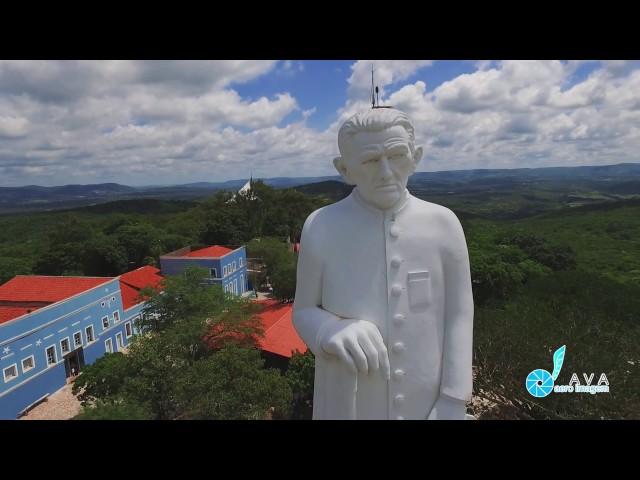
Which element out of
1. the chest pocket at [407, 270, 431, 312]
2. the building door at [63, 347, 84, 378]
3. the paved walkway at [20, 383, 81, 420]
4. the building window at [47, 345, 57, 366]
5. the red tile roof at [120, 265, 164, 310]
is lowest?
the paved walkway at [20, 383, 81, 420]

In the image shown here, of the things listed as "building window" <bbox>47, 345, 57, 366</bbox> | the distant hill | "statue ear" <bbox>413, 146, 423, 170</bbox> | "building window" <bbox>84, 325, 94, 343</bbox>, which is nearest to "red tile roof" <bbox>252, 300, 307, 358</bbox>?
"building window" <bbox>84, 325, 94, 343</bbox>

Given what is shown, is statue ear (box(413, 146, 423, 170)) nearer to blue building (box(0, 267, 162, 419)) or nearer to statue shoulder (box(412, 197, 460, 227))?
statue shoulder (box(412, 197, 460, 227))

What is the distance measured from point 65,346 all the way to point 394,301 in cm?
1960

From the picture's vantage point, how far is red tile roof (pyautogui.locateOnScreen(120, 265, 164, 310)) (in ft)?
78.1

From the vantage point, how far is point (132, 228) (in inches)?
1460

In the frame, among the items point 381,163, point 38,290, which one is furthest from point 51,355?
point 381,163

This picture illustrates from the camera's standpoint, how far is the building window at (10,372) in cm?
1515

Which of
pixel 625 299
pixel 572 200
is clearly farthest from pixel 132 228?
pixel 572 200

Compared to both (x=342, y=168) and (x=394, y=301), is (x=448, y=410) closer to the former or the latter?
(x=394, y=301)

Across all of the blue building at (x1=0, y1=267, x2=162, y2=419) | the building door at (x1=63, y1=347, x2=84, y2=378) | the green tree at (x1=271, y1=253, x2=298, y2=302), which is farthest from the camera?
the green tree at (x1=271, y1=253, x2=298, y2=302)

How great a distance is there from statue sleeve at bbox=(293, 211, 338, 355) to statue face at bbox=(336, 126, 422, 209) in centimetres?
54

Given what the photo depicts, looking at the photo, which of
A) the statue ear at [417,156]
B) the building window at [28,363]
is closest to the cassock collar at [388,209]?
the statue ear at [417,156]

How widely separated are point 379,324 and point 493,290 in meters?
22.5
